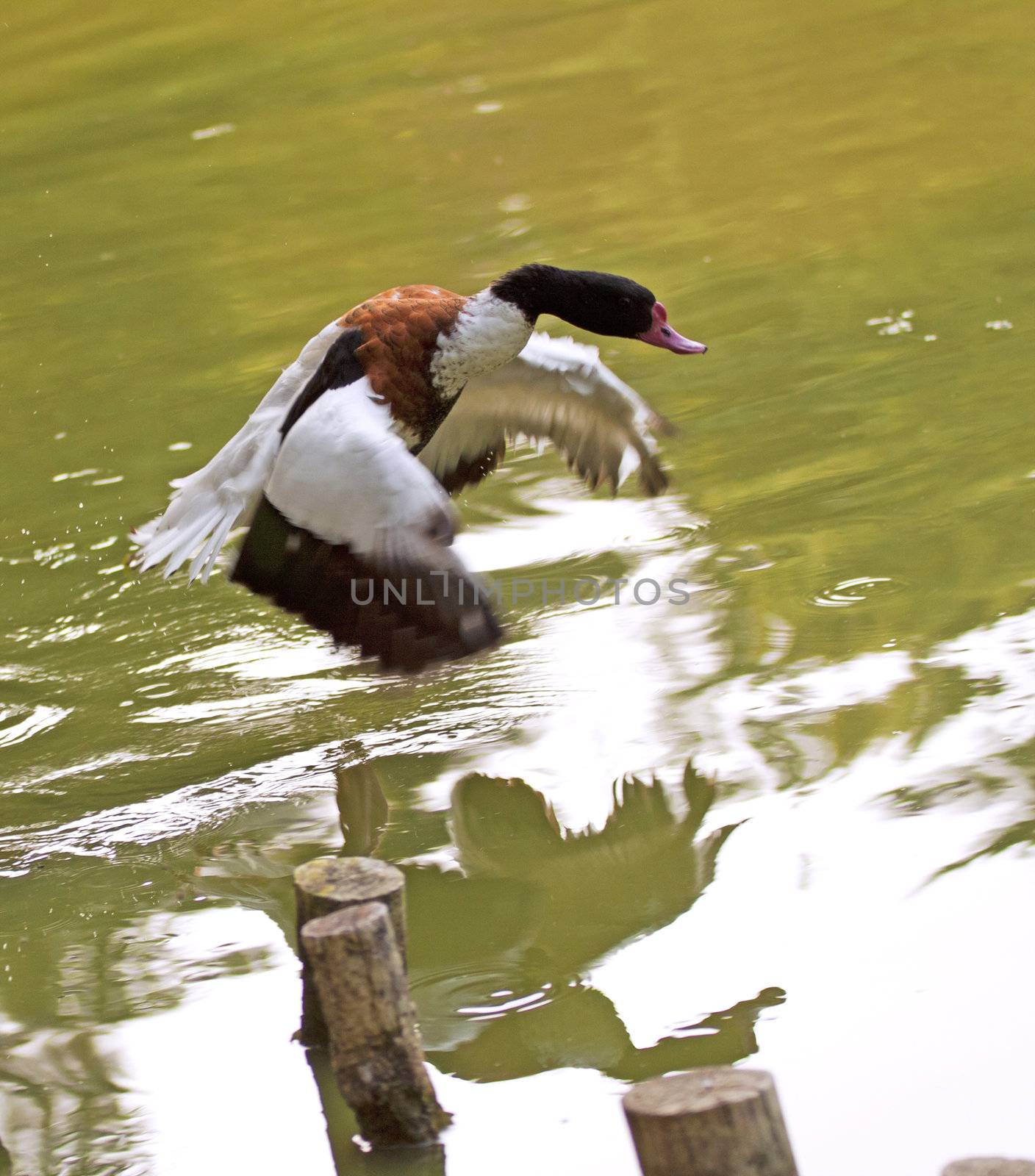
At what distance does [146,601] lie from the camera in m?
5.27

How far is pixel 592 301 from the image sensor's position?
161 inches

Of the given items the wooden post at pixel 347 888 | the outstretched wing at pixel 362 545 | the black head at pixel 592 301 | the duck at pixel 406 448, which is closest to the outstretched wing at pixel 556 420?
the duck at pixel 406 448

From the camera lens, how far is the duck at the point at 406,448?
3.25m

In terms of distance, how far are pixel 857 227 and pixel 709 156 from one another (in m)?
1.55

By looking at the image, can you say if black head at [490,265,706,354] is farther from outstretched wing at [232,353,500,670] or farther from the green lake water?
the green lake water

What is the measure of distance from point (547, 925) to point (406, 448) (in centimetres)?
107

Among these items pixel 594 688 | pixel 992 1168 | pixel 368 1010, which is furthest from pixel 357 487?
pixel 992 1168

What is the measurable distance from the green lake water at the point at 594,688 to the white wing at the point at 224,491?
0.61 meters

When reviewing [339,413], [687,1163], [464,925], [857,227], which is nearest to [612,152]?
[857,227]

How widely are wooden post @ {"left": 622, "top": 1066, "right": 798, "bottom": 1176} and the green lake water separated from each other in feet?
1.76

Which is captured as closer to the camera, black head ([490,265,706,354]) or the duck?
the duck

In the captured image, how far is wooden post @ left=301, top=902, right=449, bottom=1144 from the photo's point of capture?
7.81ft

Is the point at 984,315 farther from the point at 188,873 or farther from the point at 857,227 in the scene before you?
the point at 188,873
